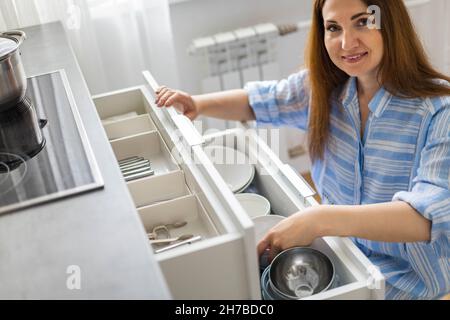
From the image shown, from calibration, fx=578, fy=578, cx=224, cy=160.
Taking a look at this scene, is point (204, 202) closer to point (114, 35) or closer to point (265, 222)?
point (265, 222)

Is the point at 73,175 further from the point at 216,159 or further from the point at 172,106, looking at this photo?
the point at 216,159

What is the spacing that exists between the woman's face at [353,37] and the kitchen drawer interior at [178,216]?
18.1 inches

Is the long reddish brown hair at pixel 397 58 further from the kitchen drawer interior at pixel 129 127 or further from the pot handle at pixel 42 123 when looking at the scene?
the pot handle at pixel 42 123

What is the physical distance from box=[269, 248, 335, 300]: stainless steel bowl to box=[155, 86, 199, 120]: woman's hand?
0.45 m

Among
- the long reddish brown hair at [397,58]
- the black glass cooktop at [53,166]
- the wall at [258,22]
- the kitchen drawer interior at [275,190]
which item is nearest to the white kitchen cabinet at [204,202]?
the kitchen drawer interior at [275,190]

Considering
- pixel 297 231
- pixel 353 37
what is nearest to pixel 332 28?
pixel 353 37

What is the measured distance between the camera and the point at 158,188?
1.12m

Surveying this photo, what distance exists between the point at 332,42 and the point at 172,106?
0.38m

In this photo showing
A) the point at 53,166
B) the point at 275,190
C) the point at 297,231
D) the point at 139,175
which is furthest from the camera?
the point at 275,190

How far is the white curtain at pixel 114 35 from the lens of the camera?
1.71m

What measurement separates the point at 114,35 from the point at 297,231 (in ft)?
3.62

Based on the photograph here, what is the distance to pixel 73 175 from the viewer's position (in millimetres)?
895

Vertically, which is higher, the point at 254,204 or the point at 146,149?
the point at 146,149
